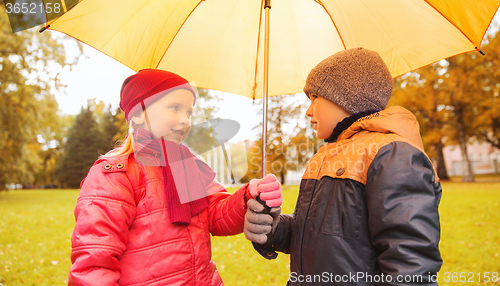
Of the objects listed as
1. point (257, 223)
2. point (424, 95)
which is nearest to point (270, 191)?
point (257, 223)

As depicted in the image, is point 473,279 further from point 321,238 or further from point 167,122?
point 167,122

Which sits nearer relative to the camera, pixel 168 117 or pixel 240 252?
pixel 168 117

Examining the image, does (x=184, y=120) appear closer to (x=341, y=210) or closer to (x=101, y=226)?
(x=101, y=226)

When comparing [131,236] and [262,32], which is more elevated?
[262,32]

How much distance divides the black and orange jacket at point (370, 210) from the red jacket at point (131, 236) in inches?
22.8

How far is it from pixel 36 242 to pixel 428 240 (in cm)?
754

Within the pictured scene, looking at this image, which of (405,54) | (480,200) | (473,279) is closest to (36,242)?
(405,54)

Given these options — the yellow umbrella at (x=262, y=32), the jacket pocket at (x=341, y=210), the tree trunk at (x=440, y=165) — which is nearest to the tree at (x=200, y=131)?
the yellow umbrella at (x=262, y=32)

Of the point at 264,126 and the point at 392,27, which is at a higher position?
the point at 392,27

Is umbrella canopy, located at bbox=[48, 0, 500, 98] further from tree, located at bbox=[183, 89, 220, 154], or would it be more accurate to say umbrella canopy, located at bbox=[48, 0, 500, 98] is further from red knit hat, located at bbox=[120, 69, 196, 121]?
tree, located at bbox=[183, 89, 220, 154]

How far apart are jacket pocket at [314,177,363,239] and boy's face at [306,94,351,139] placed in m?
0.34

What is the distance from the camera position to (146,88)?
1.74 metres

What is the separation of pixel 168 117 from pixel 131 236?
65 centimetres

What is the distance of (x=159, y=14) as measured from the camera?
1.95 m
